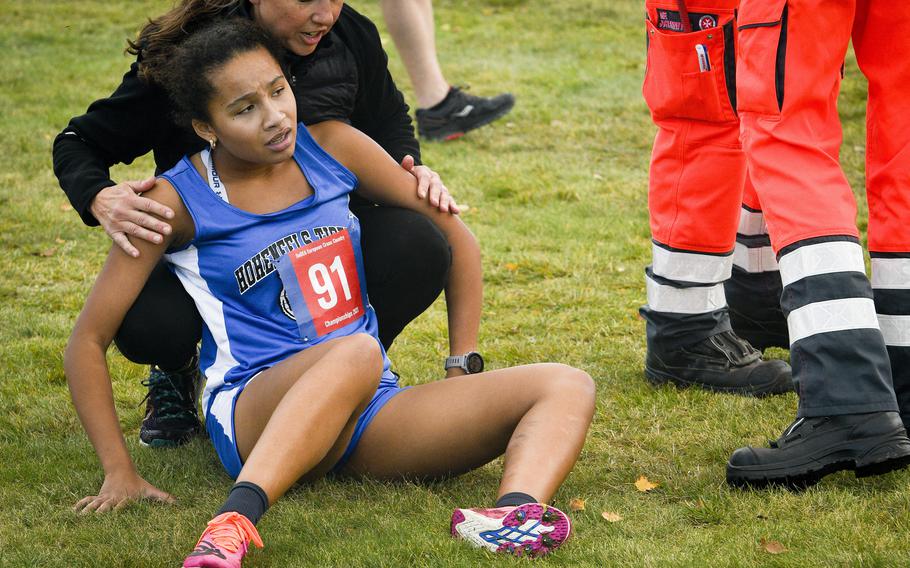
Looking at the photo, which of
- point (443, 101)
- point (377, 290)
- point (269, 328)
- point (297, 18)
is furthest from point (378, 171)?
point (443, 101)

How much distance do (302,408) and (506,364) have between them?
5.53 feet

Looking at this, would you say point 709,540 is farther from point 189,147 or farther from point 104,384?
point 189,147

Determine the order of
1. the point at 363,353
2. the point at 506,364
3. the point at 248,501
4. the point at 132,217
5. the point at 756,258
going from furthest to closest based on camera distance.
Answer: the point at 506,364 → the point at 756,258 → the point at 132,217 → the point at 363,353 → the point at 248,501

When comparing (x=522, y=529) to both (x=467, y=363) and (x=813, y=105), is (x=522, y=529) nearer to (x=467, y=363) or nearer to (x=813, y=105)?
(x=467, y=363)

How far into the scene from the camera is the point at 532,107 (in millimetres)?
8406

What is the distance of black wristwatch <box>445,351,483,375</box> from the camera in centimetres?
313

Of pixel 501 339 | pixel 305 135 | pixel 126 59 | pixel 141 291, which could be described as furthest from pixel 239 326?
pixel 126 59

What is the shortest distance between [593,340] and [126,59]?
6699 millimetres

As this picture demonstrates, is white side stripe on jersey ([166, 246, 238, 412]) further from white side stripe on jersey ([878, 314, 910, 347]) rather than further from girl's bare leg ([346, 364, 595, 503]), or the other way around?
white side stripe on jersey ([878, 314, 910, 347])

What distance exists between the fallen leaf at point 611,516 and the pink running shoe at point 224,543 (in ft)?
2.78

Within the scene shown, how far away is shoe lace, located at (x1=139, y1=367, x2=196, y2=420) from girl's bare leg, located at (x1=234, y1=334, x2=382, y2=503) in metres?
0.70

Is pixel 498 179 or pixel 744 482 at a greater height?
pixel 744 482

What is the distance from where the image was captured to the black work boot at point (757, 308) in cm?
392

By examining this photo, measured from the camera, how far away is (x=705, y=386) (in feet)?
12.2
